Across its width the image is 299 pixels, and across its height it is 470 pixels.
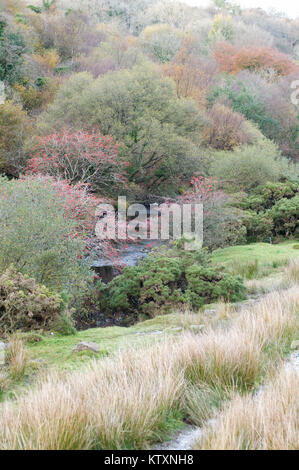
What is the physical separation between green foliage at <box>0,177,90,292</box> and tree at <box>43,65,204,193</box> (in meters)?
11.9

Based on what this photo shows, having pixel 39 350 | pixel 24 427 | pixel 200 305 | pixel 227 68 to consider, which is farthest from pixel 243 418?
pixel 227 68

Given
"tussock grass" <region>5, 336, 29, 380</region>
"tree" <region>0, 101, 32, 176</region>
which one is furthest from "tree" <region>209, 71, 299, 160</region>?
"tussock grass" <region>5, 336, 29, 380</region>

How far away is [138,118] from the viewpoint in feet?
67.2

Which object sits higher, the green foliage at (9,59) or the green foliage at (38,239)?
the green foliage at (38,239)

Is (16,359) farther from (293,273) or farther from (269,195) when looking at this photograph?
(269,195)

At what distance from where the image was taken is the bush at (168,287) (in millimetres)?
9336

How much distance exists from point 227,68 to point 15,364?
43.3 metres

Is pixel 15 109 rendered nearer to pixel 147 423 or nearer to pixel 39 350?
pixel 39 350

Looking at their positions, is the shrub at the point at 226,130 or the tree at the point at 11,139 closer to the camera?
the tree at the point at 11,139

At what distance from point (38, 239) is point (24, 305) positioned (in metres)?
1.96

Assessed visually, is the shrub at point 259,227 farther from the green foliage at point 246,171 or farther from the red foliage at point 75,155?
the red foliage at point 75,155

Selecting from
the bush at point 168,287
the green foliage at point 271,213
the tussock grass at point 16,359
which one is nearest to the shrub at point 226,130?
the green foliage at point 271,213

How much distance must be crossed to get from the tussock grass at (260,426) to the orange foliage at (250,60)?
1702 inches

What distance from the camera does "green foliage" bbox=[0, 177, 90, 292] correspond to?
7.46m
